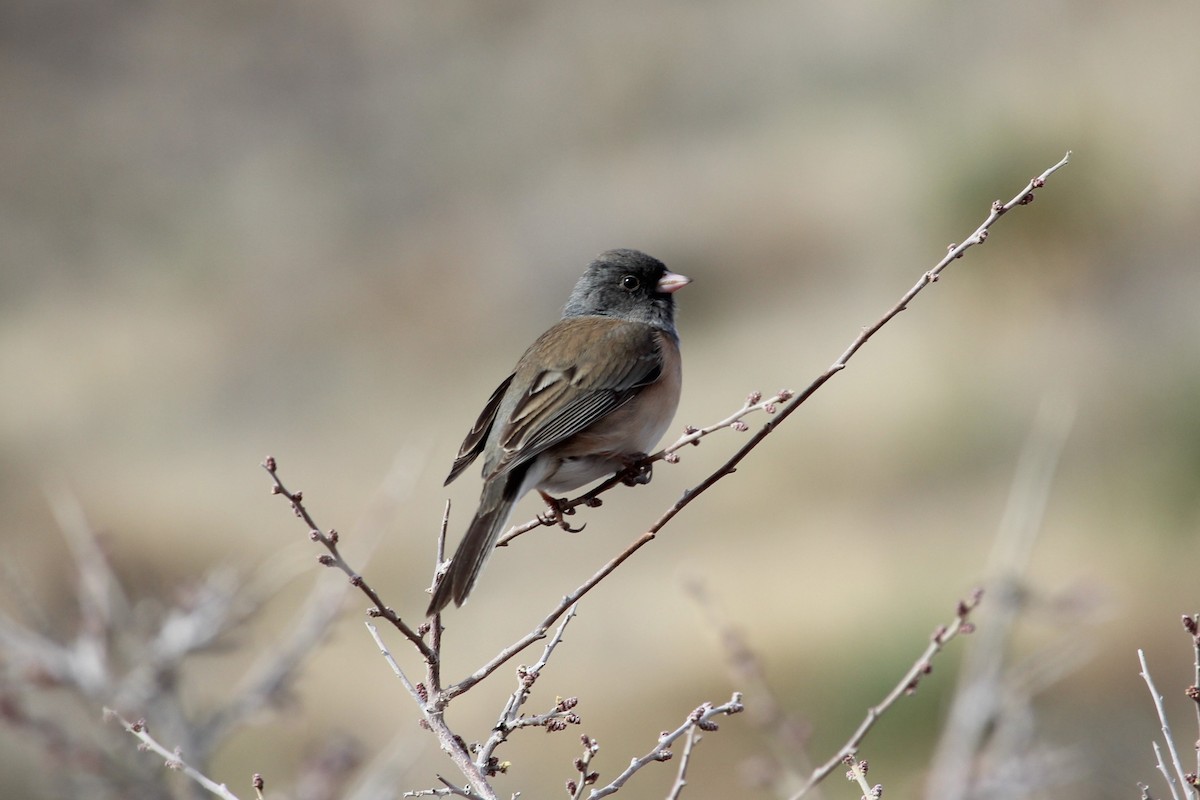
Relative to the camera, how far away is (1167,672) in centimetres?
759

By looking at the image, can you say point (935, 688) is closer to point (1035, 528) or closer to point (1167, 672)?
point (1167, 672)

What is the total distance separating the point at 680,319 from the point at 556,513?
866cm

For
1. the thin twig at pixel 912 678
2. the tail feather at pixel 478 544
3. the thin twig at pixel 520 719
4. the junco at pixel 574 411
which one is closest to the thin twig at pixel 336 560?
the thin twig at pixel 520 719

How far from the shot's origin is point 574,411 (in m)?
3.59

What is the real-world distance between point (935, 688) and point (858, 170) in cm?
620

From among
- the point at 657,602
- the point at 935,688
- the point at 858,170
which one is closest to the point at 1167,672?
the point at 935,688

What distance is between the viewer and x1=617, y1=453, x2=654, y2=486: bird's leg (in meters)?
3.44

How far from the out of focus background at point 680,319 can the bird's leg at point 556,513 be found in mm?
2092

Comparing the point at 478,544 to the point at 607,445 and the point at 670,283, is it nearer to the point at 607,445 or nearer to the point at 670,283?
the point at 607,445

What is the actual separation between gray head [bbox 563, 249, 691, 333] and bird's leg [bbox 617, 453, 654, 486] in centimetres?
74

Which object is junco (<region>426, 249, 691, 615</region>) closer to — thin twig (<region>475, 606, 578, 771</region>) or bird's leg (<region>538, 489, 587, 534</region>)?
bird's leg (<region>538, 489, 587, 534</region>)

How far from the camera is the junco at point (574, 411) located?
11.4 feet

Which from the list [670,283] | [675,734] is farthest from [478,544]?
[670,283]

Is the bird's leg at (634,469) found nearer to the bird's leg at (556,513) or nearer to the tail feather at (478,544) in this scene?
the bird's leg at (556,513)
